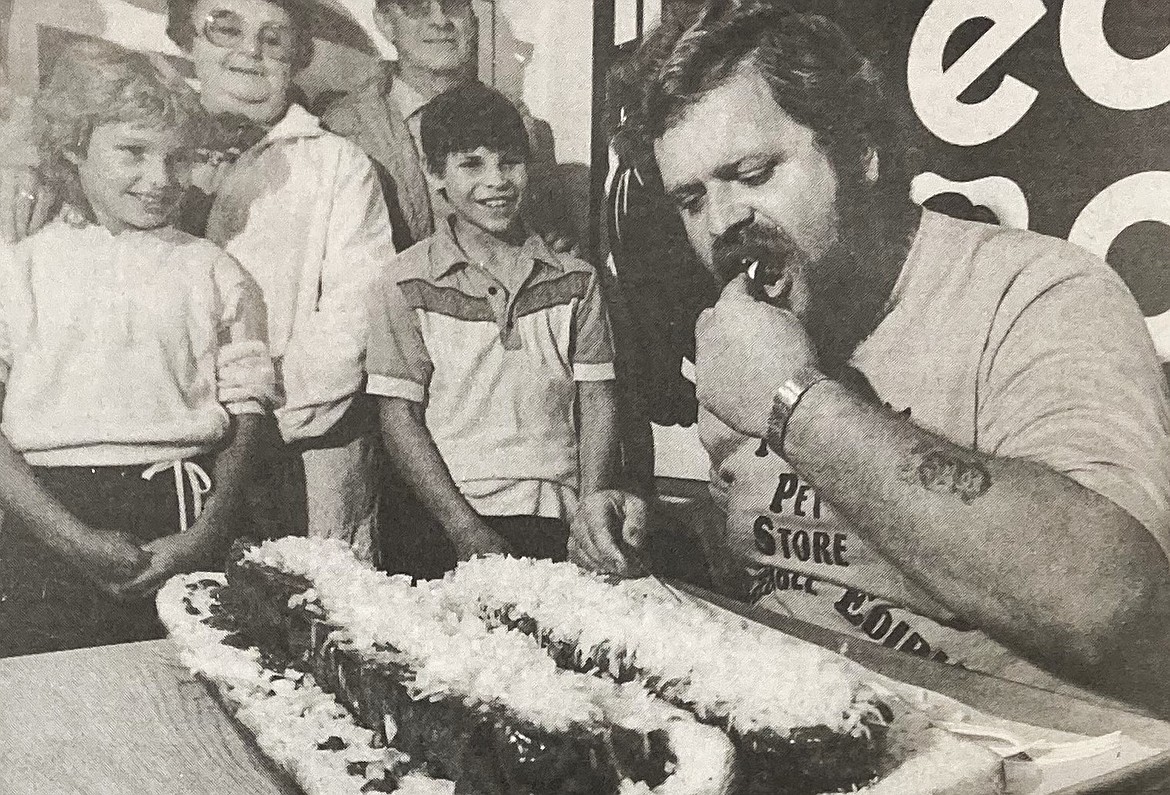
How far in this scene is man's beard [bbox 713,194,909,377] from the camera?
107 inches

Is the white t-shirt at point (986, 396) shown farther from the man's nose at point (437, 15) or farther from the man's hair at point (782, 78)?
the man's nose at point (437, 15)

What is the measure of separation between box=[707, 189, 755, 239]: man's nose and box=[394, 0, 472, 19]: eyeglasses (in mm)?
1016

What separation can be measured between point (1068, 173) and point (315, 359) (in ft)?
7.09

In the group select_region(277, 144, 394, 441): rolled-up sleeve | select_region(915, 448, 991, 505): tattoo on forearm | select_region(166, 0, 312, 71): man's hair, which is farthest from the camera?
select_region(277, 144, 394, 441): rolled-up sleeve

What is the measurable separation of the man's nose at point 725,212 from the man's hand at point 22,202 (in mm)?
1894

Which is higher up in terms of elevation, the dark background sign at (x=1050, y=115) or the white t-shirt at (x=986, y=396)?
the dark background sign at (x=1050, y=115)

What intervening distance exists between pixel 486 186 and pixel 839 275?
122 cm

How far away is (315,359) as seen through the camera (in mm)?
3102

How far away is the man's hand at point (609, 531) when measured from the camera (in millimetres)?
3377

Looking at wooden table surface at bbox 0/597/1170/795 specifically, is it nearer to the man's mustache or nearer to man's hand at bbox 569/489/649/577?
man's hand at bbox 569/489/649/577

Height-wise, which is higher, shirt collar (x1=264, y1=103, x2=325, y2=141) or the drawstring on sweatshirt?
shirt collar (x1=264, y1=103, x2=325, y2=141)

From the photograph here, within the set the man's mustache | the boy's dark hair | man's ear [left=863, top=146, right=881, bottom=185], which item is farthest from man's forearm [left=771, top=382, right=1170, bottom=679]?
the boy's dark hair

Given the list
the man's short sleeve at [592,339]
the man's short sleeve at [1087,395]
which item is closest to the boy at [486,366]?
the man's short sleeve at [592,339]

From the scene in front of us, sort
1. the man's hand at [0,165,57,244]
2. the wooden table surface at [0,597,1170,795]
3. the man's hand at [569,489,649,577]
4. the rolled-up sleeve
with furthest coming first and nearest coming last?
1. the man's hand at [569,489,649,577]
2. the rolled-up sleeve
3. the man's hand at [0,165,57,244]
4. the wooden table surface at [0,597,1170,795]
